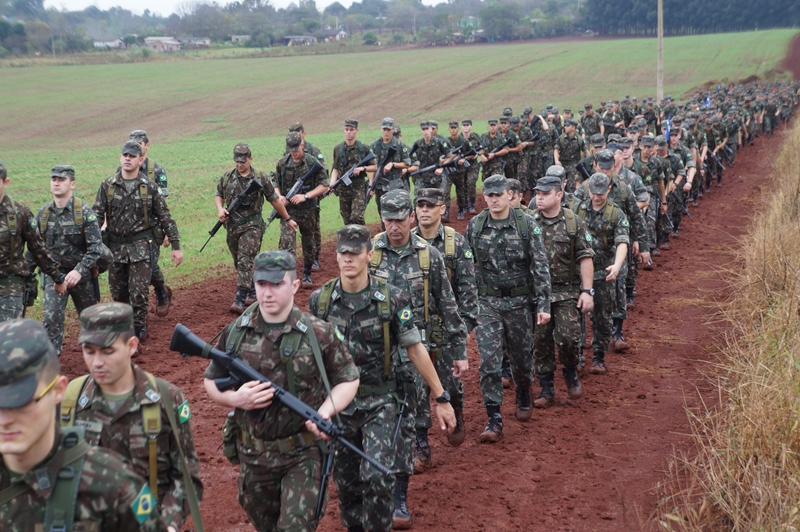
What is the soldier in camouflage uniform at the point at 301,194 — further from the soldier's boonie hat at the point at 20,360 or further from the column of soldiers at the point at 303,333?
the soldier's boonie hat at the point at 20,360

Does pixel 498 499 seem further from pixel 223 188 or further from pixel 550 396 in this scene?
pixel 223 188

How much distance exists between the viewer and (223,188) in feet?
37.9

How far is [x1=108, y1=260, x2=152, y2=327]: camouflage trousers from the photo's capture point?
996 centimetres

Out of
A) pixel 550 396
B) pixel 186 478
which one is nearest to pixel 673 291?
pixel 550 396

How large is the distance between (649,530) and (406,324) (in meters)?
2.34

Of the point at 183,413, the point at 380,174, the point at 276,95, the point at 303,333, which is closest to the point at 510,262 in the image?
the point at 303,333

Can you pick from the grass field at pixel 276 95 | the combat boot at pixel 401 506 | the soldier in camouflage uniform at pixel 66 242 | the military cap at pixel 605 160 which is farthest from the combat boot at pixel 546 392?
the grass field at pixel 276 95

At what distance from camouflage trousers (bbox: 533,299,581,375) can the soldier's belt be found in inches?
167

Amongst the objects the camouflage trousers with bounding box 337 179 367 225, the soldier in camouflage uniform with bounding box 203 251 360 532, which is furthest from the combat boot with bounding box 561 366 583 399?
the camouflage trousers with bounding box 337 179 367 225

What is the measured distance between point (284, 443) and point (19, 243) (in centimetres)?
443

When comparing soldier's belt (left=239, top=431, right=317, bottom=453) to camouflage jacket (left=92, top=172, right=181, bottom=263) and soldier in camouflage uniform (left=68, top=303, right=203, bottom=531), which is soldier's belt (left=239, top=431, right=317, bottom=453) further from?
camouflage jacket (left=92, top=172, right=181, bottom=263)

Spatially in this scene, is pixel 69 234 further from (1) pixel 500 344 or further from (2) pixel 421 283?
(1) pixel 500 344

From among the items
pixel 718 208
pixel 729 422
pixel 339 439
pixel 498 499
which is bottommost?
pixel 718 208

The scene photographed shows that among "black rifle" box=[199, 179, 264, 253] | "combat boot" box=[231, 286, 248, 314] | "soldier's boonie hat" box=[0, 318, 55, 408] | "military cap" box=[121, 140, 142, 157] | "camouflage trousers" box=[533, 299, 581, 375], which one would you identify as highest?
"soldier's boonie hat" box=[0, 318, 55, 408]
